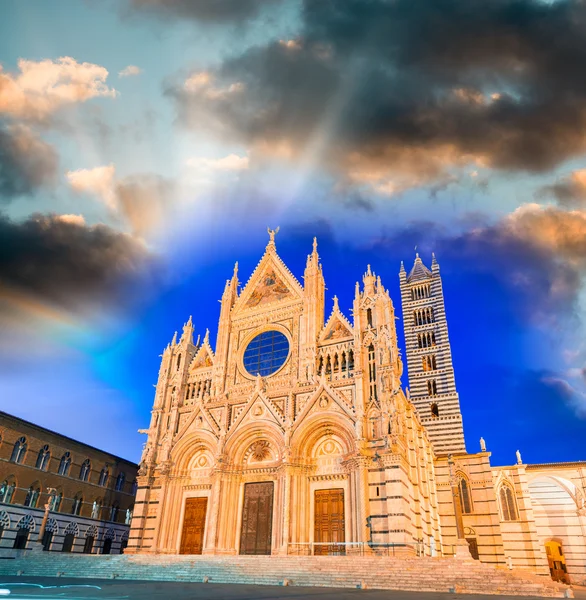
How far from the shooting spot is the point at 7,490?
102ft

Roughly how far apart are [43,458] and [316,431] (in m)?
20.0

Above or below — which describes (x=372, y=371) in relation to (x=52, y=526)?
above

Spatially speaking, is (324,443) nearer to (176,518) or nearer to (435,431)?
(176,518)

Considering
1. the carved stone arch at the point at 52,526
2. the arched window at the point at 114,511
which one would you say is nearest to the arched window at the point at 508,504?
the arched window at the point at 114,511

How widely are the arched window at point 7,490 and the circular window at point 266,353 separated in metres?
16.9

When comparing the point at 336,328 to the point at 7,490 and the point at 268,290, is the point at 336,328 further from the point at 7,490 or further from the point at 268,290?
the point at 7,490

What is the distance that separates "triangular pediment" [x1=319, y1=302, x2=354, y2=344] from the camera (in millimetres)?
31609

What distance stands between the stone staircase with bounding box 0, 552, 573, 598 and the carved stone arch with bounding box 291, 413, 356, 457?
7417 millimetres

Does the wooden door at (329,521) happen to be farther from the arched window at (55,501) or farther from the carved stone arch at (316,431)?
the arched window at (55,501)

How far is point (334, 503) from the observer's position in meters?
27.2

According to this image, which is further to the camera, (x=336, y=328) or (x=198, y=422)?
(x=198, y=422)

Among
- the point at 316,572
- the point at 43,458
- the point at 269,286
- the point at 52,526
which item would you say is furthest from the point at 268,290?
the point at 52,526

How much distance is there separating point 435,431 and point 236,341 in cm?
2149

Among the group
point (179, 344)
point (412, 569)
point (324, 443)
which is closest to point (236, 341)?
point (179, 344)
